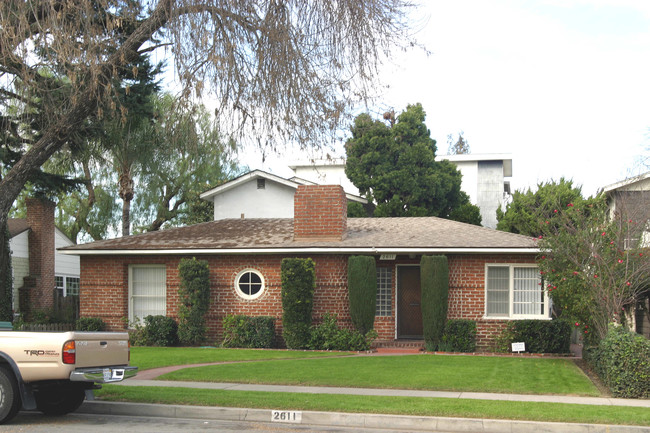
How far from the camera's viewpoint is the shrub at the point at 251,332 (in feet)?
66.4

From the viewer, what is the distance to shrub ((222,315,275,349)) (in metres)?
20.2

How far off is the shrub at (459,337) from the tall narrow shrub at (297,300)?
371 cm

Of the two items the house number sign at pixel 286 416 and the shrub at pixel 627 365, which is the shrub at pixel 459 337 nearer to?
the shrub at pixel 627 365

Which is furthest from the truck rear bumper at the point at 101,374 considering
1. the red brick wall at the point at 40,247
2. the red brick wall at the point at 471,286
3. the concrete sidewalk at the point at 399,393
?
the red brick wall at the point at 40,247

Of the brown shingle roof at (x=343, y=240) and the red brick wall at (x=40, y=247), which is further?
the red brick wall at (x=40, y=247)

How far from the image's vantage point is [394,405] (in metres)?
10.9

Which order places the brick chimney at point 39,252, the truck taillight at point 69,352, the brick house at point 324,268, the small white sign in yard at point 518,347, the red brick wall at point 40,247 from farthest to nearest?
the red brick wall at point 40,247, the brick chimney at point 39,252, the brick house at point 324,268, the small white sign in yard at point 518,347, the truck taillight at point 69,352

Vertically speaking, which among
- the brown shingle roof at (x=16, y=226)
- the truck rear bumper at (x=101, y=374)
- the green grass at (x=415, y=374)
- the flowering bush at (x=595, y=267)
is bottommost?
the green grass at (x=415, y=374)

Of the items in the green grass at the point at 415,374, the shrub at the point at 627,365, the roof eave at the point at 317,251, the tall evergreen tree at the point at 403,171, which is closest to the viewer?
the shrub at the point at 627,365

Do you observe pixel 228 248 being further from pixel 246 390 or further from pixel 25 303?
pixel 25 303

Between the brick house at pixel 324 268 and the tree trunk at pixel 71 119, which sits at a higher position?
the tree trunk at pixel 71 119

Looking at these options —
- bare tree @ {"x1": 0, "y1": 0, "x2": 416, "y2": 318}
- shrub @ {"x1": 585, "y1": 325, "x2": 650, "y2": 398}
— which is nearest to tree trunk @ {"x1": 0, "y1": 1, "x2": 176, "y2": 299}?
bare tree @ {"x1": 0, "y1": 0, "x2": 416, "y2": 318}

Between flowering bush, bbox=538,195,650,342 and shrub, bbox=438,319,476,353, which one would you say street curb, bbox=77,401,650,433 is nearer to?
flowering bush, bbox=538,195,650,342

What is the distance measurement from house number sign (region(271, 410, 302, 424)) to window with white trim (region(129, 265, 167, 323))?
11.8m
